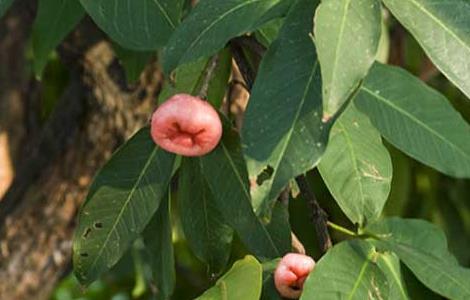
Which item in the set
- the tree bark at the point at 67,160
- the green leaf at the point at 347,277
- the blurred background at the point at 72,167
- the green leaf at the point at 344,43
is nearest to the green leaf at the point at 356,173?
the green leaf at the point at 347,277

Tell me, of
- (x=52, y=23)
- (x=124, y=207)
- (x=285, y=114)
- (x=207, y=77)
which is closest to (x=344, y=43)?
(x=285, y=114)

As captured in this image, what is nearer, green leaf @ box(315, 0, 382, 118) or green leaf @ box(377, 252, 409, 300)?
green leaf @ box(315, 0, 382, 118)

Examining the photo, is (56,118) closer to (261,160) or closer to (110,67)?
(110,67)

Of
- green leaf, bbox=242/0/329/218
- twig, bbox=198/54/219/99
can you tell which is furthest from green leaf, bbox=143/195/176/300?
green leaf, bbox=242/0/329/218

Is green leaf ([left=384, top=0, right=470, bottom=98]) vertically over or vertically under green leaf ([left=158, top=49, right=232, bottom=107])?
over

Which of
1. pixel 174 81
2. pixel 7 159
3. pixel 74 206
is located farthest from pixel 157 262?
pixel 7 159

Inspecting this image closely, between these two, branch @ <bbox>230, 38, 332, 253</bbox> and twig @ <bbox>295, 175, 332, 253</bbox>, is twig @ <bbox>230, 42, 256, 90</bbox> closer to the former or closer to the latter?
branch @ <bbox>230, 38, 332, 253</bbox>

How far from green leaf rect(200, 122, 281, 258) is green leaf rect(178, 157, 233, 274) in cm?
4

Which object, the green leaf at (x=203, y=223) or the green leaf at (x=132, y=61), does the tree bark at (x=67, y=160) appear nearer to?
the green leaf at (x=132, y=61)

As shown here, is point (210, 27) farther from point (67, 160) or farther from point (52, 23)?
point (67, 160)

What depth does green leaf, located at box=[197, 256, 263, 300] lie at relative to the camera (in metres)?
1.04

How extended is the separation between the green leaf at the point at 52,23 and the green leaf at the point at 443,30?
0.45 meters

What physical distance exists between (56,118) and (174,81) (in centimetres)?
86

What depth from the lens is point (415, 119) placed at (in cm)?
114
